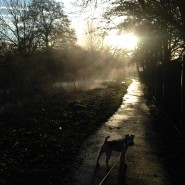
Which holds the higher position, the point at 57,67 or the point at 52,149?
the point at 57,67

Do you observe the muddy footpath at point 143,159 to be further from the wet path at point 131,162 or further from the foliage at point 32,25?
the foliage at point 32,25

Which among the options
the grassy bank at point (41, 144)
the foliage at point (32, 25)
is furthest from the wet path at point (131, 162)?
the foliage at point (32, 25)

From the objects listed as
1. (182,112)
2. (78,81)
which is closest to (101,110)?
(182,112)

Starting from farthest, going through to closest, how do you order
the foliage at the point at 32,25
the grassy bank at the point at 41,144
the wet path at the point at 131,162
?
1. the foliage at the point at 32,25
2. the grassy bank at the point at 41,144
3. the wet path at the point at 131,162

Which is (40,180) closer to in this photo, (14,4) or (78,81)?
(78,81)

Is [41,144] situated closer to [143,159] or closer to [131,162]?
[131,162]

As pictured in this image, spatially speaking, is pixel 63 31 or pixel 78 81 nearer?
pixel 78 81

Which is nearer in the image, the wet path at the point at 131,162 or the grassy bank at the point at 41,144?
the wet path at the point at 131,162

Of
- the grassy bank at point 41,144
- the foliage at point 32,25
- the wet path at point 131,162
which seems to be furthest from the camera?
the foliage at point 32,25

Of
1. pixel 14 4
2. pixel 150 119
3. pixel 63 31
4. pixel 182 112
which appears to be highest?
pixel 14 4

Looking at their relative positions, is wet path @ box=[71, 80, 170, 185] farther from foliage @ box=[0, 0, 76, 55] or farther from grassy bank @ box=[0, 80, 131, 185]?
foliage @ box=[0, 0, 76, 55]

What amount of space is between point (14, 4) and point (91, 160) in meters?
33.6

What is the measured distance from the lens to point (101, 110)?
15.6 metres

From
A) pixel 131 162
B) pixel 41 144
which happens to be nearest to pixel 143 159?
pixel 131 162
